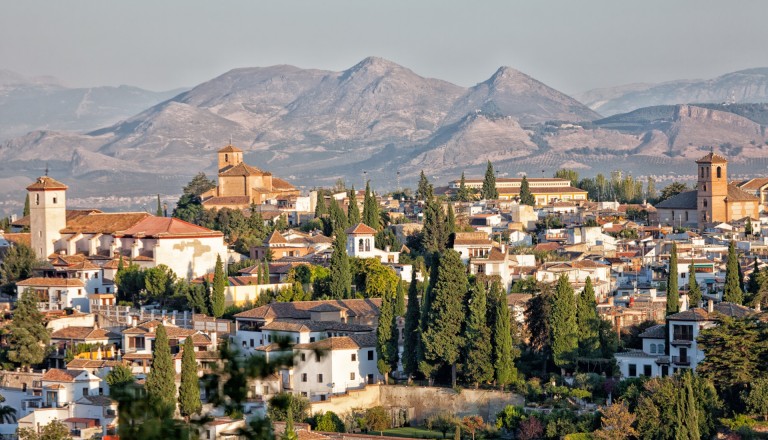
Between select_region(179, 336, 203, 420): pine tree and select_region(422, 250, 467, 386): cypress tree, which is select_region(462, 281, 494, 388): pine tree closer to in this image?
select_region(422, 250, 467, 386): cypress tree

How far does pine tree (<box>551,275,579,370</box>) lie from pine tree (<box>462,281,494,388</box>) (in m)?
1.56

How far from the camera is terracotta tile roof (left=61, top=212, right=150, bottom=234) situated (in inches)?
2120

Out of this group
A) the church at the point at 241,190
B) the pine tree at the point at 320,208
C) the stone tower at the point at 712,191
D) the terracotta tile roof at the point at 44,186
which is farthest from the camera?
the church at the point at 241,190

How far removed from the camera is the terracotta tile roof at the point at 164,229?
1975 inches

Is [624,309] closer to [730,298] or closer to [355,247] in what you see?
[730,298]

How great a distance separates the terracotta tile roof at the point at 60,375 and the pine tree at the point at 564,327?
1184cm

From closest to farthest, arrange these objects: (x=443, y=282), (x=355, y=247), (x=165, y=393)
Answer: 1. (x=165, y=393)
2. (x=443, y=282)
3. (x=355, y=247)

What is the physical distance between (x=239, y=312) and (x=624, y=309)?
428 inches

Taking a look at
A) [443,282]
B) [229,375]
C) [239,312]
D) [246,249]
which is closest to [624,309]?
[443,282]

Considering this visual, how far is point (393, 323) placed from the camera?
3841 cm

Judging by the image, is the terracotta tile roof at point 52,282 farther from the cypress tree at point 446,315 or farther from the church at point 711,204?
the church at point 711,204

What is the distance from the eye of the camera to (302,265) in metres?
47.3

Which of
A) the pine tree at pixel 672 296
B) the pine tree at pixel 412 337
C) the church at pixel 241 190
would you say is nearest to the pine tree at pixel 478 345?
the pine tree at pixel 412 337

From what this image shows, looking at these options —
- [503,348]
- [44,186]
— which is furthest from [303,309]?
[44,186]
